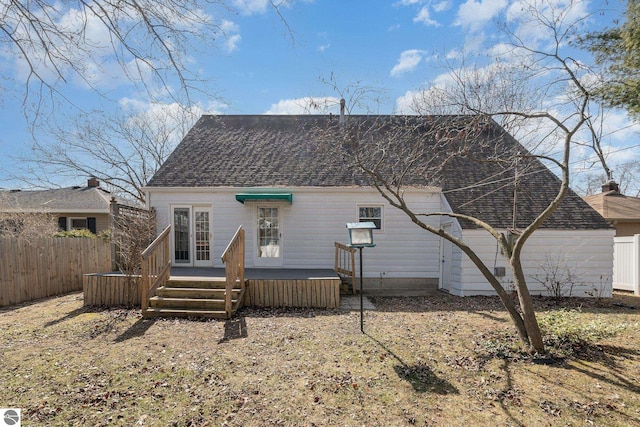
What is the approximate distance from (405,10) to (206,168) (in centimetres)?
712

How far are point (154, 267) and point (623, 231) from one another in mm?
18284

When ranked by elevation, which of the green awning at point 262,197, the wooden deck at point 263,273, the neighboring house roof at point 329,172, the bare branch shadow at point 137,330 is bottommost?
the bare branch shadow at point 137,330

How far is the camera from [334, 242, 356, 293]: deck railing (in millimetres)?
8539

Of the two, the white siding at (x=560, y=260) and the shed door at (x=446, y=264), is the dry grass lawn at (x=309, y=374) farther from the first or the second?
the shed door at (x=446, y=264)

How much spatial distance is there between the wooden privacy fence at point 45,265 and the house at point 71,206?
6210 millimetres

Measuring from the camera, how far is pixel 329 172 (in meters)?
10.0

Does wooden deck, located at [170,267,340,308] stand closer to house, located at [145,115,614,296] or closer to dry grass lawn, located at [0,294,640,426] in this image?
dry grass lawn, located at [0,294,640,426]

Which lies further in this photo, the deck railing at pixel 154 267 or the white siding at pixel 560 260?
the white siding at pixel 560 260

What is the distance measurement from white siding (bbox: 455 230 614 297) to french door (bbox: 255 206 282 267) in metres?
5.35

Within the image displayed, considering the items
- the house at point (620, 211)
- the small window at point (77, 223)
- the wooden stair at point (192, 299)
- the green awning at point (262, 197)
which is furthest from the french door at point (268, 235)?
the house at point (620, 211)

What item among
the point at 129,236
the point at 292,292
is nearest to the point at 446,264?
the point at 292,292

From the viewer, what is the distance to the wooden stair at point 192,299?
20.6 ft

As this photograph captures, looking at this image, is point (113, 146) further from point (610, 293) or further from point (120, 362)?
point (610, 293)

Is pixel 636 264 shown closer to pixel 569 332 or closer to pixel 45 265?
pixel 569 332
